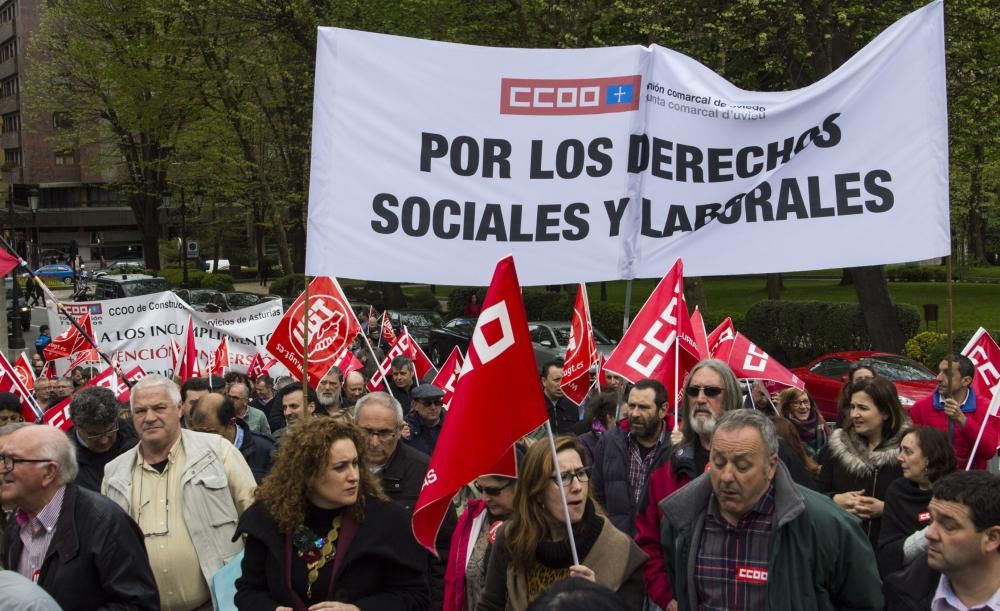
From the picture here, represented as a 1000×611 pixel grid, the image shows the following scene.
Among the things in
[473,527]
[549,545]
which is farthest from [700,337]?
[549,545]

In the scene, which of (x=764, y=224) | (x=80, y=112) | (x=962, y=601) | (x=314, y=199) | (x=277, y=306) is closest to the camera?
(x=962, y=601)

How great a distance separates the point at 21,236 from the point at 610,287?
151 ft

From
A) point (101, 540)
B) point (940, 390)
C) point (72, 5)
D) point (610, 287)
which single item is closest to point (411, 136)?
point (101, 540)

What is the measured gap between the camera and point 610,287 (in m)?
49.3

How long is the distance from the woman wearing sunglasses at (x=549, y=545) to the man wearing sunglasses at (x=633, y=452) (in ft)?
6.02

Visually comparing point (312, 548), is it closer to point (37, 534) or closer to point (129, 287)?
point (37, 534)

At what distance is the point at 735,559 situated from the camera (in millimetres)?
4016

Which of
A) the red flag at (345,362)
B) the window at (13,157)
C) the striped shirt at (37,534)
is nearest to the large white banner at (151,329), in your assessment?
the red flag at (345,362)

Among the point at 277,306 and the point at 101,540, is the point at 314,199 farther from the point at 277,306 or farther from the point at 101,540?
the point at 277,306

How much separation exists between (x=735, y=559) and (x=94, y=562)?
2277 millimetres

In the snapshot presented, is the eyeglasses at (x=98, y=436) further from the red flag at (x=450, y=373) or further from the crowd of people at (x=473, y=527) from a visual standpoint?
the red flag at (x=450, y=373)

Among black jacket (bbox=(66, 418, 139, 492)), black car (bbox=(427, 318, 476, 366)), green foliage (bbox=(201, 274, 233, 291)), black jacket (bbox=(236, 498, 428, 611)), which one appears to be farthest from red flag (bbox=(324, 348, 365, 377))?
green foliage (bbox=(201, 274, 233, 291))

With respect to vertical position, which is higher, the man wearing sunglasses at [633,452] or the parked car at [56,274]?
the parked car at [56,274]

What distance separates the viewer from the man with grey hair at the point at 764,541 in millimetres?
3902
